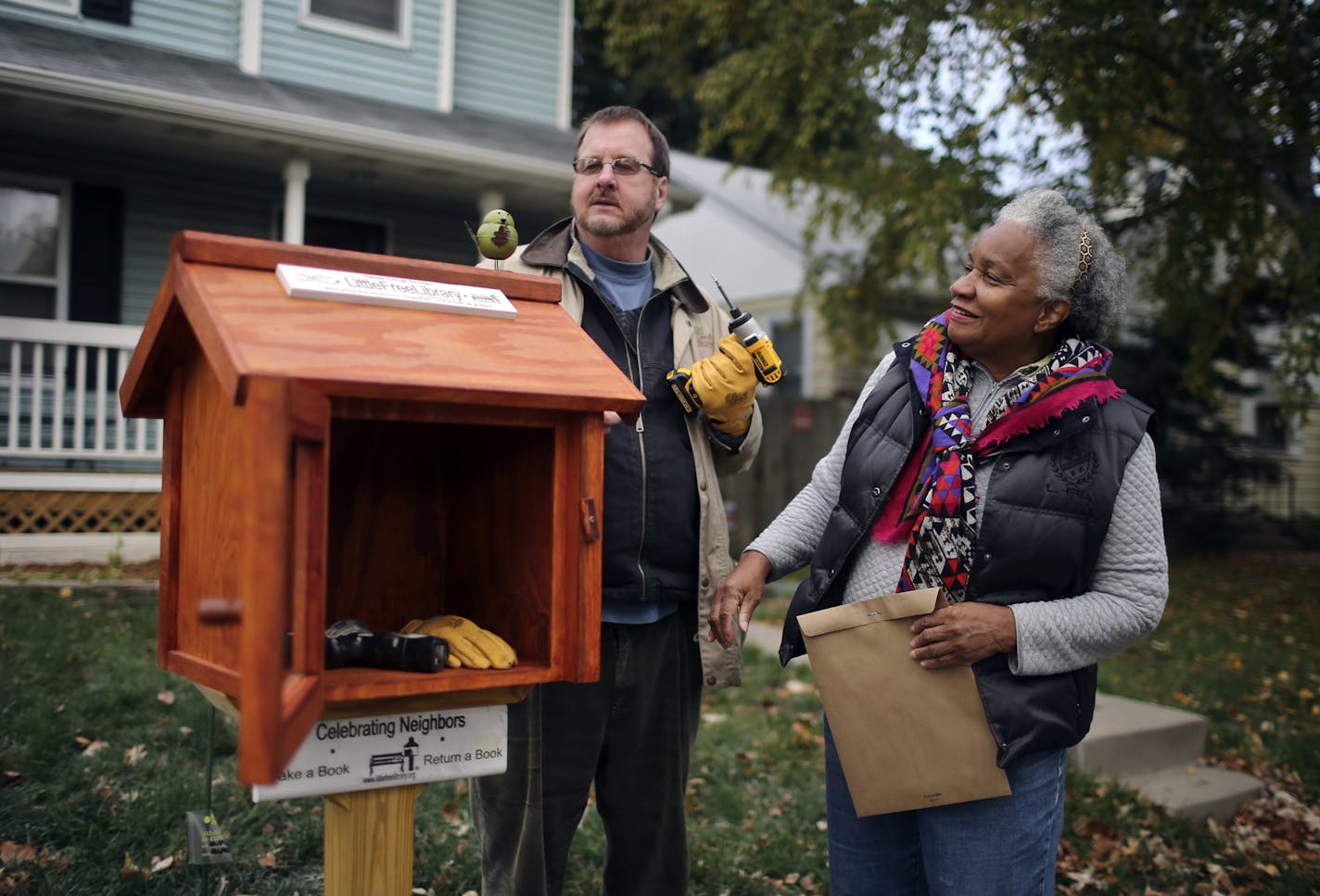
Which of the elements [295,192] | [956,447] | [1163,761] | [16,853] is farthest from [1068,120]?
[16,853]

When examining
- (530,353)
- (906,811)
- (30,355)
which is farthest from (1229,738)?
(30,355)

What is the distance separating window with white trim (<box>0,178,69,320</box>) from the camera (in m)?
7.88

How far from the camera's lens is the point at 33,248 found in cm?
801

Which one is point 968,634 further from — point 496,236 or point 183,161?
point 183,161

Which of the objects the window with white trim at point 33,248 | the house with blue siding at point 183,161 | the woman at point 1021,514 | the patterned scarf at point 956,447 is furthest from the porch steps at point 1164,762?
the window with white trim at point 33,248

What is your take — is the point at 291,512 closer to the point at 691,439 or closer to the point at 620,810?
the point at 691,439

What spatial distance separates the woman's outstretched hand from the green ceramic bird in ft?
2.59

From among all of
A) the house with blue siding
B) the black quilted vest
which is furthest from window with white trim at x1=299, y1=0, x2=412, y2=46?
the black quilted vest

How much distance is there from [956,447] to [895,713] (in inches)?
19.7

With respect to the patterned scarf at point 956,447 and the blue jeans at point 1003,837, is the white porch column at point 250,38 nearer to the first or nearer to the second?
the patterned scarf at point 956,447

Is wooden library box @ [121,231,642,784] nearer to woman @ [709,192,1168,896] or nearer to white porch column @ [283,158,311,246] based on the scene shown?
woman @ [709,192,1168,896]

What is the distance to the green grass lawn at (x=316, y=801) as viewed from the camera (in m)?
3.05

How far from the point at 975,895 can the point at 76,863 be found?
8.01 ft

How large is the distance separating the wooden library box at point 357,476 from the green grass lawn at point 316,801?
1.26 m
